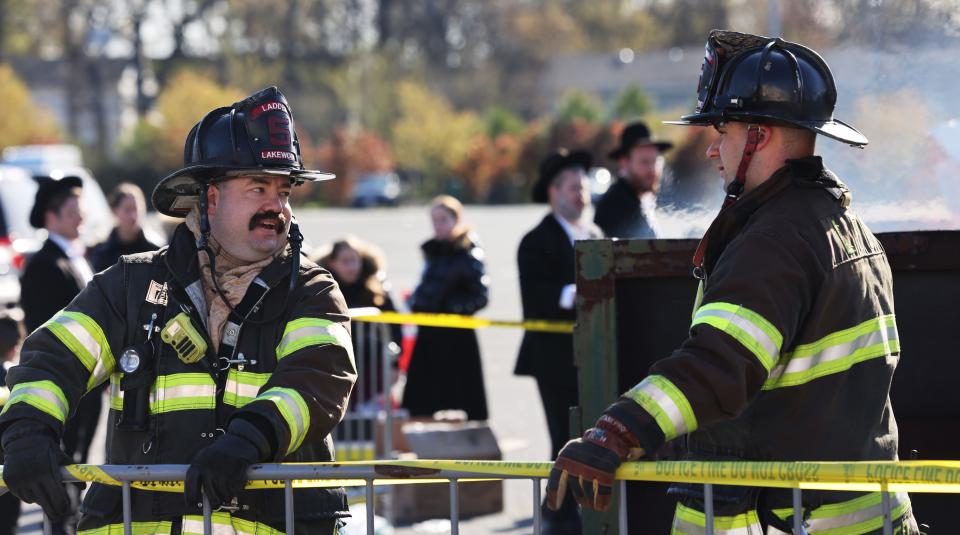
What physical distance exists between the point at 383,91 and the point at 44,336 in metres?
65.4

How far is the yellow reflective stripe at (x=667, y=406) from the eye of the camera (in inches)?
114

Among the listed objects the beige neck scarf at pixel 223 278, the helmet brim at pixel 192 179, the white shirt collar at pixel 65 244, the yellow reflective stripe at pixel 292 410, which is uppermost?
the white shirt collar at pixel 65 244

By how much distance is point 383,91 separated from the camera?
68.1 meters

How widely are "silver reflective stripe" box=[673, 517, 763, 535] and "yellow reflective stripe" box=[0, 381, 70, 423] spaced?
1.53 m

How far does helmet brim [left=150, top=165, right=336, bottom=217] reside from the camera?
11.8 ft

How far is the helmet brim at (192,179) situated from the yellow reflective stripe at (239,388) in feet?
1.76

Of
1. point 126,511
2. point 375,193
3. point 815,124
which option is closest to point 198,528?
point 126,511

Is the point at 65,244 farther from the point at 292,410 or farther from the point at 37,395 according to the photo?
the point at 292,410

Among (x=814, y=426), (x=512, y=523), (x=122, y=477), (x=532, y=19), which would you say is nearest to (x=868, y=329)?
(x=814, y=426)

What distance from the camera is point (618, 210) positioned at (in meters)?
7.43

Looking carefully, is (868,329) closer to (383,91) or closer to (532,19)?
(383,91)

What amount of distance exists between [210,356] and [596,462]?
1.12m

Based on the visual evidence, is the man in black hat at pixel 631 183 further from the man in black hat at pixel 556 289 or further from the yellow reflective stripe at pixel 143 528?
the yellow reflective stripe at pixel 143 528

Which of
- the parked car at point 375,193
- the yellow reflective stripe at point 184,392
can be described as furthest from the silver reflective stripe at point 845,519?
the parked car at point 375,193
